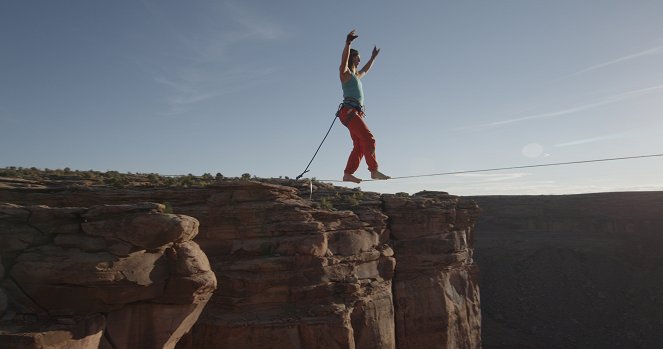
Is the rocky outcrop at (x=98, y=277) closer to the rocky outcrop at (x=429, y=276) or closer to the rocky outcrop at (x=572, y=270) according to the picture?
the rocky outcrop at (x=429, y=276)

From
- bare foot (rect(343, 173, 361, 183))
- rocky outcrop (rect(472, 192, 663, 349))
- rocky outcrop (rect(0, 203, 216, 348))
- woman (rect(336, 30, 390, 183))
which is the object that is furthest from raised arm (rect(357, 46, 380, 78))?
rocky outcrop (rect(472, 192, 663, 349))

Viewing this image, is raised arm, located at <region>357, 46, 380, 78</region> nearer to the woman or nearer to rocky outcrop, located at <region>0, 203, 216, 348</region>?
the woman

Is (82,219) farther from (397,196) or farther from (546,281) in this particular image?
(546,281)

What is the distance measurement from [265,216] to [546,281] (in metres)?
33.8

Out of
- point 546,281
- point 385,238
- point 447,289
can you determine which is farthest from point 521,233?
point 385,238

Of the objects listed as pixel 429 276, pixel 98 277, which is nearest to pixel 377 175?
pixel 98 277

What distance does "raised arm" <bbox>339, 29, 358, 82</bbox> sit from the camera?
32.9 feet

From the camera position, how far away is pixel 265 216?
12.4 metres

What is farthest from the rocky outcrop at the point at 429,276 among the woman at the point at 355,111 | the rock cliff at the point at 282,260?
the woman at the point at 355,111

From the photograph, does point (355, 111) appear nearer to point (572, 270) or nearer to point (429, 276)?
point (429, 276)

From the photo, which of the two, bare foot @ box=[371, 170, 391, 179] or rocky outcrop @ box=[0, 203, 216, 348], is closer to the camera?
rocky outcrop @ box=[0, 203, 216, 348]

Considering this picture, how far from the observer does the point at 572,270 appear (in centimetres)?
4012

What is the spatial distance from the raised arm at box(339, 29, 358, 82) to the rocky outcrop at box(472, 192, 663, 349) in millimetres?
26039

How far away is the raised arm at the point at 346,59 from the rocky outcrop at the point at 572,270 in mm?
26039
